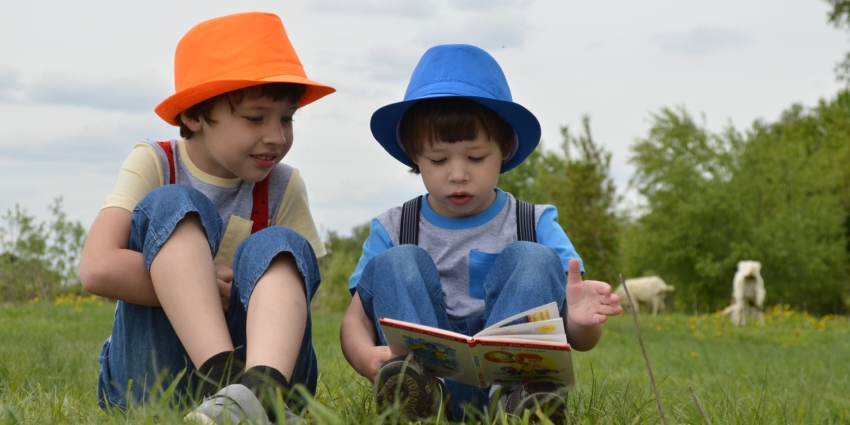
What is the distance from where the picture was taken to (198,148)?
8.06 feet

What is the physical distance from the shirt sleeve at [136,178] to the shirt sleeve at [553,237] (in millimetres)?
1178

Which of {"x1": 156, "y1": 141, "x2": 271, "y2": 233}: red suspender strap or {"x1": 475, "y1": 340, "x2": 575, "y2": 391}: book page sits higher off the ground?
{"x1": 156, "y1": 141, "x2": 271, "y2": 233}: red suspender strap

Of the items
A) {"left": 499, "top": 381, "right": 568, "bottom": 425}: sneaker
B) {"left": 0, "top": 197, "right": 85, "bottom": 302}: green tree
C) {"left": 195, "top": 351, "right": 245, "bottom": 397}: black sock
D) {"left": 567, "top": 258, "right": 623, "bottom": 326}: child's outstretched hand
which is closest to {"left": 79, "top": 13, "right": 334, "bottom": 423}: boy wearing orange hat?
{"left": 195, "top": 351, "right": 245, "bottom": 397}: black sock

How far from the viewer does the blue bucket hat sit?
2391 millimetres

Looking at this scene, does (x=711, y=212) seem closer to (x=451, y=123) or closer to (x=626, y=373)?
(x=626, y=373)

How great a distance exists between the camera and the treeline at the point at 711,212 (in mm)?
22328

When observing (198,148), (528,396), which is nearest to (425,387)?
(528,396)

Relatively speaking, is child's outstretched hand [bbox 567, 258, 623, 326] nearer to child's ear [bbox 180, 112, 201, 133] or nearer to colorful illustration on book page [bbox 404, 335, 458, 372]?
colorful illustration on book page [bbox 404, 335, 458, 372]

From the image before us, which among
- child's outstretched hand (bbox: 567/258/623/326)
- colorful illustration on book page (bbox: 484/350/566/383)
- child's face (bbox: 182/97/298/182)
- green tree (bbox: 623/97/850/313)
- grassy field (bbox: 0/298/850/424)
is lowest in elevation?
grassy field (bbox: 0/298/850/424)

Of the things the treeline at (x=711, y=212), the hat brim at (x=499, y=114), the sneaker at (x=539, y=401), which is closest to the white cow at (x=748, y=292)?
the treeline at (x=711, y=212)

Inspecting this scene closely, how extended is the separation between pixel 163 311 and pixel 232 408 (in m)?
0.67

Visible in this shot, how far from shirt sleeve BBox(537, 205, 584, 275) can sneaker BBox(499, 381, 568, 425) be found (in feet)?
1.47

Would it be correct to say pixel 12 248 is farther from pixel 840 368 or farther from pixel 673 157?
pixel 673 157

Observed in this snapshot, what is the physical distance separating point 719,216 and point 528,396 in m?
22.2
